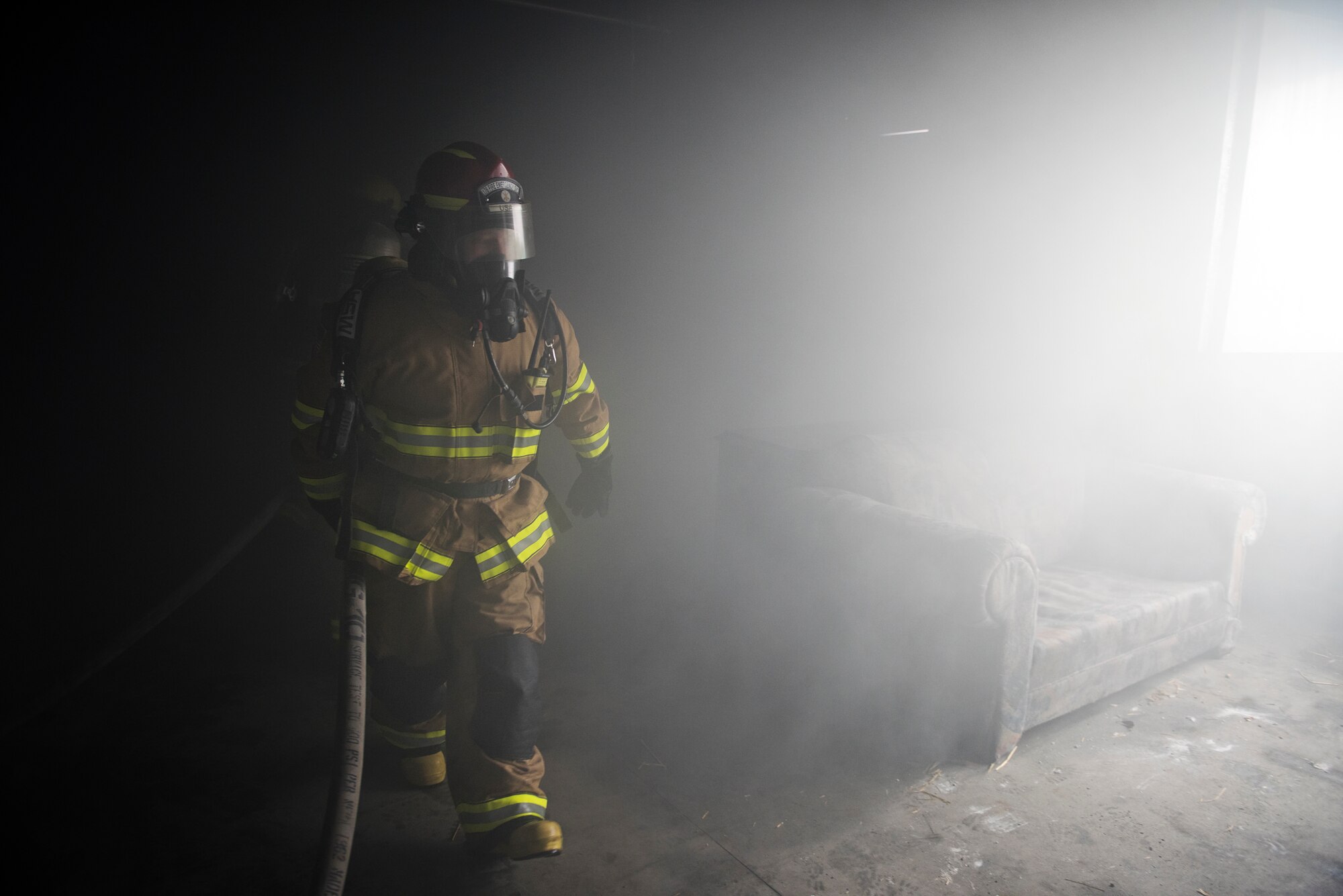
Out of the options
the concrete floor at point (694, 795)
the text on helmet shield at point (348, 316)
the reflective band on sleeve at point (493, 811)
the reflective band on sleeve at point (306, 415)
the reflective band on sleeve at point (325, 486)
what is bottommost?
the concrete floor at point (694, 795)

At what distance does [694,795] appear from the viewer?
2240 mm

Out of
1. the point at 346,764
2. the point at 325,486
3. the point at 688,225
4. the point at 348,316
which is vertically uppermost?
the point at 688,225

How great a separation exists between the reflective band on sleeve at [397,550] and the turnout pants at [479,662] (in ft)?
0.28

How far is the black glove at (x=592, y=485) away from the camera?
7.42 ft

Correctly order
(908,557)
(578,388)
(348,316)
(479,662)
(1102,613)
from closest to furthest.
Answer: (348,316), (479,662), (578,388), (908,557), (1102,613)

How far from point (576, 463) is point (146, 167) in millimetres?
2051

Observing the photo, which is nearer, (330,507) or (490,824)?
(490,824)

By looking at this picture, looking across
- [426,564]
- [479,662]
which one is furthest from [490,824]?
[426,564]

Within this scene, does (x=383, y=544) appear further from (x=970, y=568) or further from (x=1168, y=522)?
(x=1168, y=522)

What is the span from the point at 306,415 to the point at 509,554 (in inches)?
23.1

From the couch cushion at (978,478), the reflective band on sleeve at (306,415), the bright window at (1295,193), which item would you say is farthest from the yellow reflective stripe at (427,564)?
the bright window at (1295,193)

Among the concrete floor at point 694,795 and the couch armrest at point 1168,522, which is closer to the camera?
the concrete floor at point 694,795

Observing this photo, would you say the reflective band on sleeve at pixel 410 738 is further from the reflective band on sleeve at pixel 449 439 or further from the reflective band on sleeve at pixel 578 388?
the reflective band on sleeve at pixel 578 388

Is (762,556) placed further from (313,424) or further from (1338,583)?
(1338,583)
